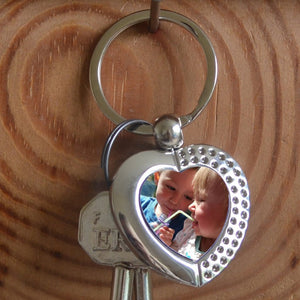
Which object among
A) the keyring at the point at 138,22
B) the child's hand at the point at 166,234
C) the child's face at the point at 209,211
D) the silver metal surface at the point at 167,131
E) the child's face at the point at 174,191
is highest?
the keyring at the point at 138,22

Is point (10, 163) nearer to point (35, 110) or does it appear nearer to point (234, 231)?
point (35, 110)

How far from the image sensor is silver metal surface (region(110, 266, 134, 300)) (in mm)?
475

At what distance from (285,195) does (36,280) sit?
0.27 meters

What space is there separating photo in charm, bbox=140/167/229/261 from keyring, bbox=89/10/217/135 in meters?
0.06

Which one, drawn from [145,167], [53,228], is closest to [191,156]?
[145,167]

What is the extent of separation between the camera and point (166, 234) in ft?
1.55

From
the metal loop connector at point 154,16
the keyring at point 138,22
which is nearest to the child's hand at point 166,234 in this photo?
the keyring at point 138,22

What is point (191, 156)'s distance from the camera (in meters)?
0.48

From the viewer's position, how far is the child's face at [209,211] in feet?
1.57

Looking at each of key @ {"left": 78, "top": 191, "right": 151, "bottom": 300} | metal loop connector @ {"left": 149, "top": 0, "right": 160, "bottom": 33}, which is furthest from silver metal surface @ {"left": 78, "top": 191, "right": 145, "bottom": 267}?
metal loop connector @ {"left": 149, "top": 0, "right": 160, "bottom": 33}

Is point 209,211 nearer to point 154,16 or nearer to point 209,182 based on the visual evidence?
point 209,182

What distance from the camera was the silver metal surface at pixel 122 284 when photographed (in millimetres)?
475

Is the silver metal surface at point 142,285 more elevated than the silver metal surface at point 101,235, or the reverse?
the silver metal surface at point 101,235

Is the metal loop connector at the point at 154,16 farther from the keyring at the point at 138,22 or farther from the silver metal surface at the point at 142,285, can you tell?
the silver metal surface at the point at 142,285
